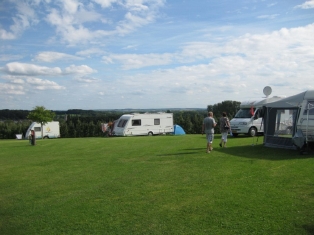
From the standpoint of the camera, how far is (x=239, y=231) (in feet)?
18.0

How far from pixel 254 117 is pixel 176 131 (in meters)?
15.9

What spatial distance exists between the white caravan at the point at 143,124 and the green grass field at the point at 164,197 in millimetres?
20206

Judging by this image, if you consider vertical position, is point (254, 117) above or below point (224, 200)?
above

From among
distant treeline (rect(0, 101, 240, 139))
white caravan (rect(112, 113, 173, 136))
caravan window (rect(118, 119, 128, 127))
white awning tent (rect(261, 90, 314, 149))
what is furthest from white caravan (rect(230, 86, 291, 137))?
distant treeline (rect(0, 101, 240, 139))

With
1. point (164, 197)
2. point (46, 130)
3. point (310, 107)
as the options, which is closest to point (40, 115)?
point (46, 130)

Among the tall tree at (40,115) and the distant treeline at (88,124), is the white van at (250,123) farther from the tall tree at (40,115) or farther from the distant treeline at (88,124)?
the distant treeline at (88,124)

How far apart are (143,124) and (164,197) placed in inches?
1023

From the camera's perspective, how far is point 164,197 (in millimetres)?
7488

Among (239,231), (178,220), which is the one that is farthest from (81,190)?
(239,231)

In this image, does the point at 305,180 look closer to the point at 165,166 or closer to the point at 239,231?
the point at 239,231

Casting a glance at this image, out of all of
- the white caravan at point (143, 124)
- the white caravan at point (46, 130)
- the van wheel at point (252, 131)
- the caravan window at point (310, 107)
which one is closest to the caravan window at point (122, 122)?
the white caravan at point (143, 124)

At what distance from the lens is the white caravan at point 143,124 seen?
107 ft

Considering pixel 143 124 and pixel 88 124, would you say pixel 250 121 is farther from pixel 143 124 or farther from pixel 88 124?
pixel 88 124

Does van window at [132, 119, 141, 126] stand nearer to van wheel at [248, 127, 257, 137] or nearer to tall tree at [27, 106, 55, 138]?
van wheel at [248, 127, 257, 137]
